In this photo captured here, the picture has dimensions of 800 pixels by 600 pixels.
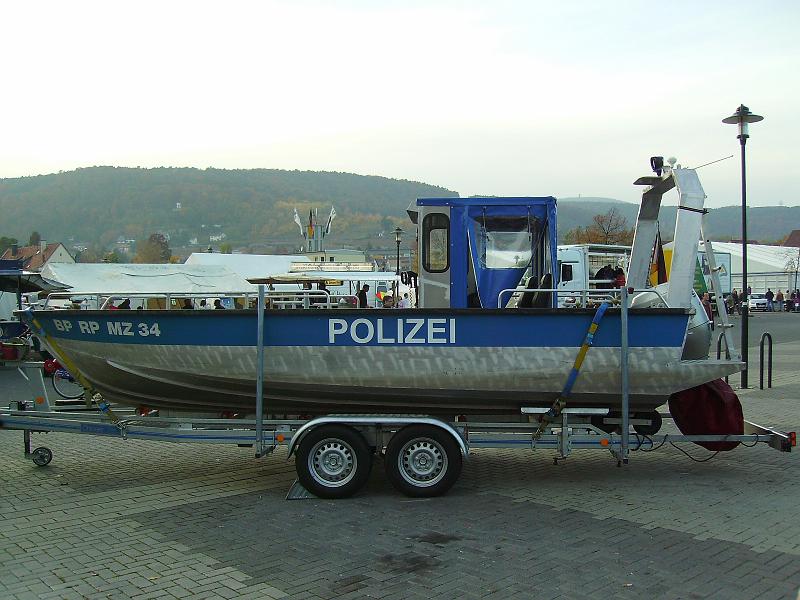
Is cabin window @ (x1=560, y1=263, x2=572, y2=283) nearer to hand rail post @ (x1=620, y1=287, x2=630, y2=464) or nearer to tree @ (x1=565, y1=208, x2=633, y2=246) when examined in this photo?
hand rail post @ (x1=620, y1=287, x2=630, y2=464)

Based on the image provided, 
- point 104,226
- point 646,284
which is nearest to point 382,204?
point 104,226

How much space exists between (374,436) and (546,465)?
2536 mm

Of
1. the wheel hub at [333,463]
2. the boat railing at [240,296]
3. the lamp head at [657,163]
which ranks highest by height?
the lamp head at [657,163]

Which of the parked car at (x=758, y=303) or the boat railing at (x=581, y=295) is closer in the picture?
Result: the boat railing at (x=581, y=295)

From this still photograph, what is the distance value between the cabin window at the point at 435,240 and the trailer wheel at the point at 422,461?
1861mm

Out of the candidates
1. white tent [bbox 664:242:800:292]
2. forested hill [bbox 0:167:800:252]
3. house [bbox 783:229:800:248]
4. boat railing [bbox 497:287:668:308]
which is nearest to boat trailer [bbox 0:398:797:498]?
boat railing [bbox 497:287:668:308]

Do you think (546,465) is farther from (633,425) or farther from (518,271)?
(518,271)

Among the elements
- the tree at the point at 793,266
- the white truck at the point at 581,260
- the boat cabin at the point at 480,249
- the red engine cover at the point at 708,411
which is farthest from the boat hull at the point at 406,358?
the tree at the point at 793,266

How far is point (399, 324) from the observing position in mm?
7348

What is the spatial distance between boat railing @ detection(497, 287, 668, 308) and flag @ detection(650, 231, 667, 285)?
1.09 metres

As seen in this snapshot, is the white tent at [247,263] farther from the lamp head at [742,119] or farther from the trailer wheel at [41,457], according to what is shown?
the trailer wheel at [41,457]

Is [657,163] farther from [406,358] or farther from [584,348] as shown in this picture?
[406,358]

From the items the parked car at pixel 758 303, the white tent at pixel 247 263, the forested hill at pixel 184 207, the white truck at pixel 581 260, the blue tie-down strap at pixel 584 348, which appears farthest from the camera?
the forested hill at pixel 184 207

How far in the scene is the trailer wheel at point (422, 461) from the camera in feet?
24.2
